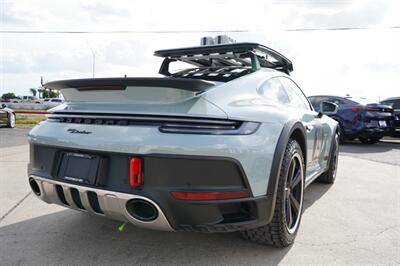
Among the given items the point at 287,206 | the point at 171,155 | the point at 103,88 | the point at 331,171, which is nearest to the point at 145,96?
the point at 103,88

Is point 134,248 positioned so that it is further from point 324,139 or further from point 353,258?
point 324,139

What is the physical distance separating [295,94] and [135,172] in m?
2.10

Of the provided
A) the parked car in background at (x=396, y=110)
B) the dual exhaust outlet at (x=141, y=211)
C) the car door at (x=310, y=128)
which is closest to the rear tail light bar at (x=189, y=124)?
the dual exhaust outlet at (x=141, y=211)

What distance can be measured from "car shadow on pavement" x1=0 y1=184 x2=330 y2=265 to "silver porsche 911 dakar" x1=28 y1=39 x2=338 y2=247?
17 centimetres

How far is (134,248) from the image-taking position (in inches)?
99.0

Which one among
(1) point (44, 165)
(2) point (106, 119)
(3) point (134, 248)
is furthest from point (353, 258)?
(1) point (44, 165)

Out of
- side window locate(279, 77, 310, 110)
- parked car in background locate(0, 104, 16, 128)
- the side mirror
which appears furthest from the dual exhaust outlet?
parked car in background locate(0, 104, 16, 128)

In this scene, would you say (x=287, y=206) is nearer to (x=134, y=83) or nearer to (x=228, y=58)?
(x=134, y=83)

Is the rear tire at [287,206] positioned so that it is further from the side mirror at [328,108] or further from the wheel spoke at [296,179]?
the side mirror at [328,108]

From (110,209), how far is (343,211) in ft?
7.92

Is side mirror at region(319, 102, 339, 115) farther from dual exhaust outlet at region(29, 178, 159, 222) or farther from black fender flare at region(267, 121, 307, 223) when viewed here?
Result: dual exhaust outlet at region(29, 178, 159, 222)

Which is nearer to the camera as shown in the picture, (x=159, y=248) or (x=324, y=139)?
(x=159, y=248)

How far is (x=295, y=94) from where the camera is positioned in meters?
3.49

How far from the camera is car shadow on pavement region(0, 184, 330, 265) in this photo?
234 cm
